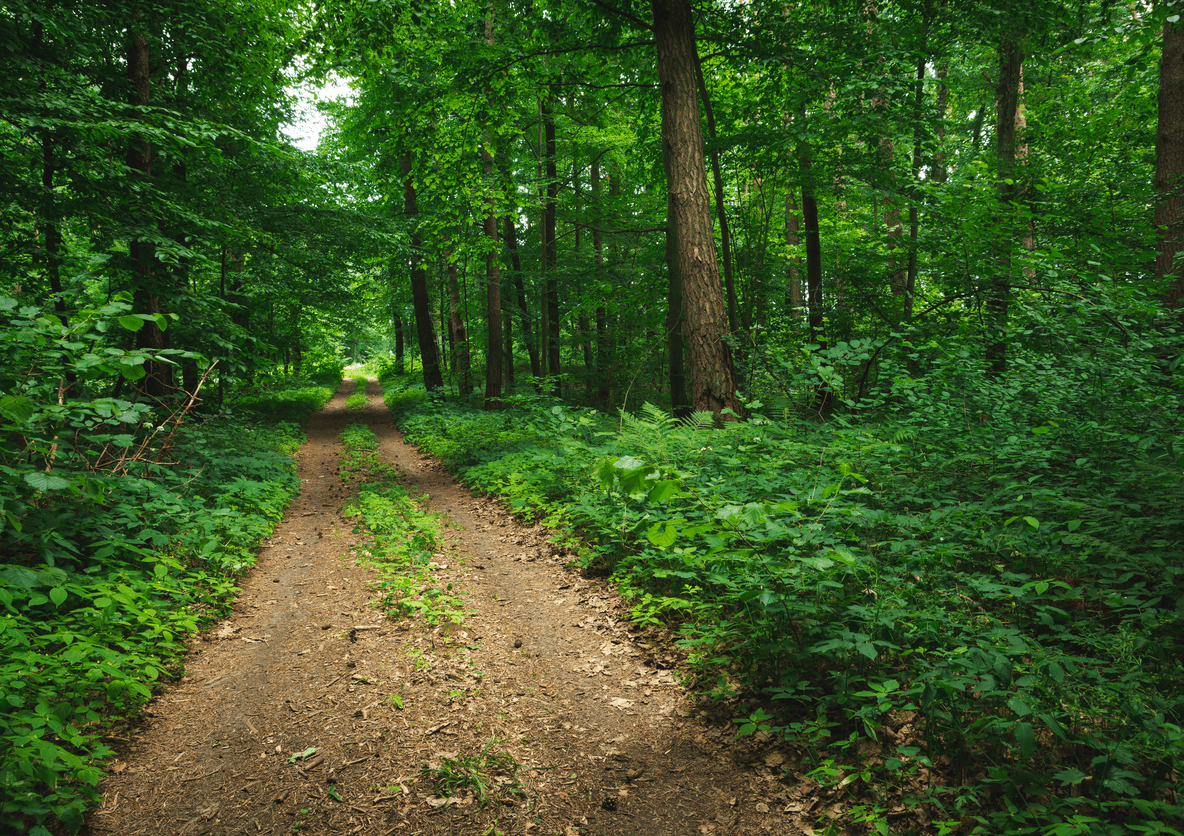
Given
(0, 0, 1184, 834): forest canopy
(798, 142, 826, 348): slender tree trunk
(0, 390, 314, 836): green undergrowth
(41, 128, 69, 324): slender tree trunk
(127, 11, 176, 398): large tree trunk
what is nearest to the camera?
(0, 390, 314, 836): green undergrowth

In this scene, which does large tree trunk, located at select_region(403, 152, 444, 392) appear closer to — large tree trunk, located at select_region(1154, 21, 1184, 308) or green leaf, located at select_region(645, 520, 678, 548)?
green leaf, located at select_region(645, 520, 678, 548)

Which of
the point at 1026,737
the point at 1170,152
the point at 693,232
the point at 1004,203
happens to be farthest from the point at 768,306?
the point at 1026,737

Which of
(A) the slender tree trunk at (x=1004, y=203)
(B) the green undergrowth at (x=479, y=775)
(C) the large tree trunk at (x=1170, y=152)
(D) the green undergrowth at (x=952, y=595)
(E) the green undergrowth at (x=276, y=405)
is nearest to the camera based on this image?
(D) the green undergrowth at (x=952, y=595)

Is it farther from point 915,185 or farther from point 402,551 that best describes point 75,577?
point 915,185

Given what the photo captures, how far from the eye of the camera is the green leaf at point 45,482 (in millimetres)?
2869

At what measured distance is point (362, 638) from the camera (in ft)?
14.6

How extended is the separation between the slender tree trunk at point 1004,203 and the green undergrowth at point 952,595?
43.6 inches

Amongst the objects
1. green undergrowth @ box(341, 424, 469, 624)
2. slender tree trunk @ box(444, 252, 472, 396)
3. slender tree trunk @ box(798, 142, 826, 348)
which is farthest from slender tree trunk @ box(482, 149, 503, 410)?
slender tree trunk @ box(798, 142, 826, 348)

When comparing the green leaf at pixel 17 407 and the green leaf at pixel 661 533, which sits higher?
the green leaf at pixel 17 407

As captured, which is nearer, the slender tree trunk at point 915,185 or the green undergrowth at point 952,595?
the green undergrowth at point 952,595

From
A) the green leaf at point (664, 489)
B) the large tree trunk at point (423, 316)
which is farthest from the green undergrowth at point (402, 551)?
the large tree trunk at point (423, 316)

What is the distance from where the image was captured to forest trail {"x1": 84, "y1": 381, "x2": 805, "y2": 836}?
2672mm

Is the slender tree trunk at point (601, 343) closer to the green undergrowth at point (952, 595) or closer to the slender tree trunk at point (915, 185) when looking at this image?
the slender tree trunk at point (915, 185)

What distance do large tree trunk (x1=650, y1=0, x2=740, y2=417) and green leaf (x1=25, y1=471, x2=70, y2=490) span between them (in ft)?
19.7
